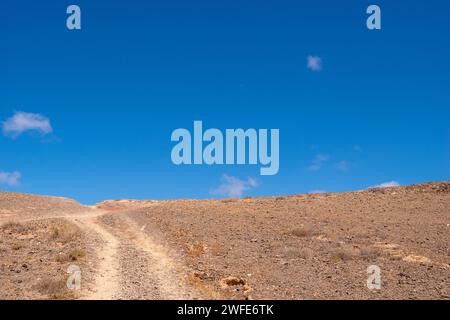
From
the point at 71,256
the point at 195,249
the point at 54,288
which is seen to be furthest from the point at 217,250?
the point at 54,288

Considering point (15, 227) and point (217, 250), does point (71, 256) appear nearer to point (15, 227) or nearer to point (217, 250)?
point (217, 250)

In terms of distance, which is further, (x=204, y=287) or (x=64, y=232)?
(x=64, y=232)

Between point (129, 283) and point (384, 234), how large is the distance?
16.7 meters

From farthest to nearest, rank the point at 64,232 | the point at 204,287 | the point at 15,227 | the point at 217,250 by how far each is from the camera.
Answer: the point at 15,227, the point at 64,232, the point at 217,250, the point at 204,287

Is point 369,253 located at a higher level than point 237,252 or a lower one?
lower

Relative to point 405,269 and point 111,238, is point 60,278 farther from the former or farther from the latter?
point 405,269

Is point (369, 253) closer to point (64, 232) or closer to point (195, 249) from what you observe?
point (195, 249)

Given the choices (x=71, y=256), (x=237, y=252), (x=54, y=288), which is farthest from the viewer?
(x=237, y=252)

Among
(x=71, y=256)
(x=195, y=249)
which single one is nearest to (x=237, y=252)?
(x=195, y=249)

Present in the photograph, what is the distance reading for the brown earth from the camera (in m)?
17.5

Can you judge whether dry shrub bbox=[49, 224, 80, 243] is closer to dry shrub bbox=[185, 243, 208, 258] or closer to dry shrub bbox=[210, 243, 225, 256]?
dry shrub bbox=[185, 243, 208, 258]

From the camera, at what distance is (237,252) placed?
24188 millimetres

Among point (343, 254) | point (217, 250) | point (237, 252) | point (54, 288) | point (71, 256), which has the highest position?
point (217, 250)
